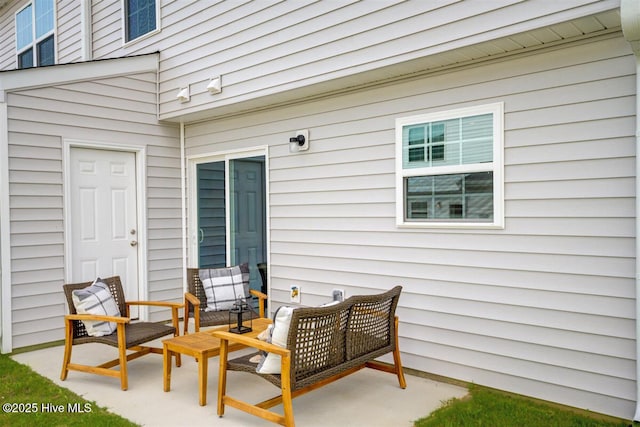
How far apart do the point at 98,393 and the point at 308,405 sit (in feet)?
5.10

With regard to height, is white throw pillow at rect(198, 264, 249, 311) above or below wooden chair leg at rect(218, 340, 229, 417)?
above

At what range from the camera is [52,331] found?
193 inches

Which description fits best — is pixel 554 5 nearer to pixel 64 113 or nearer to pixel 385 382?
pixel 385 382

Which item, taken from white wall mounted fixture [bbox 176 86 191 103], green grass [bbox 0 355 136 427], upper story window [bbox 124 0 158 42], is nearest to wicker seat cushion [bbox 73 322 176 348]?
green grass [bbox 0 355 136 427]

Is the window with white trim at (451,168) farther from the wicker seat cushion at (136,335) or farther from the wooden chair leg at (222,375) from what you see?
the wicker seat cushion at (136,335)

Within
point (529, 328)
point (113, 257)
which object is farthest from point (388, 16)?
point (113, 257)

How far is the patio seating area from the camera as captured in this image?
312cm

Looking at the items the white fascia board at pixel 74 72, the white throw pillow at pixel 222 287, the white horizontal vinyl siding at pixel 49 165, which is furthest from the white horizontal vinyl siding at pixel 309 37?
the white throw pillow at pixel 222 287

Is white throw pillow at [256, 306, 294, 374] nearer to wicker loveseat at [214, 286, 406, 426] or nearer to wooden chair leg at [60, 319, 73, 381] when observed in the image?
wicker loveseat at [214, 286, 406, 426]

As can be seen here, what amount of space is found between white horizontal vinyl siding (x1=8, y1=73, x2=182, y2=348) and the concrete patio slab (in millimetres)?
748

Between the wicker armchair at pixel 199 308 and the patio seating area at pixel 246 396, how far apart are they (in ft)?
1.23

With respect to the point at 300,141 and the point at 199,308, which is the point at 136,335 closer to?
the point at 199,308

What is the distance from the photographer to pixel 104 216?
542 centimetres

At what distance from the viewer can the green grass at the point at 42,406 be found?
3.08 meters
